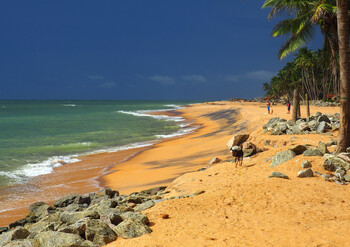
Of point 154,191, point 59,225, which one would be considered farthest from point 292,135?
point 59,225

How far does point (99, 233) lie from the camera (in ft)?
22.1

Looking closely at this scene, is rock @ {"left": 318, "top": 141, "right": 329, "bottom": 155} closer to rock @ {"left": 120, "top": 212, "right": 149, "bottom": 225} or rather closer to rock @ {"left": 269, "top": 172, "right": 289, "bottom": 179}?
rock @ {"left": 269, "top": 172, "right": 289, "bottom": 179}

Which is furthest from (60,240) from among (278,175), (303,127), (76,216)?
(303,127)

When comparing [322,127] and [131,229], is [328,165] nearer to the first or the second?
[322,127]

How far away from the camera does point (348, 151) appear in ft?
35.8

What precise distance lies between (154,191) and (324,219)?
22.0 feet

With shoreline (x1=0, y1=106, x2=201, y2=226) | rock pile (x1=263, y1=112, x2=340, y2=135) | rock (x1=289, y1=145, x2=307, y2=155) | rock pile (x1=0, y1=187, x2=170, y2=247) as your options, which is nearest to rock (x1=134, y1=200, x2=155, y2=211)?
rock pile (x1=0, y1=187, x2=170, y2=247)

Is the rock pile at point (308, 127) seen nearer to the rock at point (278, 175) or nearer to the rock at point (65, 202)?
the rock at point (278, 175)

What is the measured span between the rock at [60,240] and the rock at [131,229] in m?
0.70

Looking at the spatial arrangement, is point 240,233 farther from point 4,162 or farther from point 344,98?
point 4,162

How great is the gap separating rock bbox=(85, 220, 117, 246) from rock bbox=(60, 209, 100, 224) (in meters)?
1.04

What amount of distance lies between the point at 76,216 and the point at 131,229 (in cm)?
252

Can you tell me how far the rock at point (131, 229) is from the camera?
6805 mm

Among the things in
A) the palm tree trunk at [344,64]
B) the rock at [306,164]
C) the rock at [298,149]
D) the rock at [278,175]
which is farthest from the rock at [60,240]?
the palm tree trunk at [344,64]
